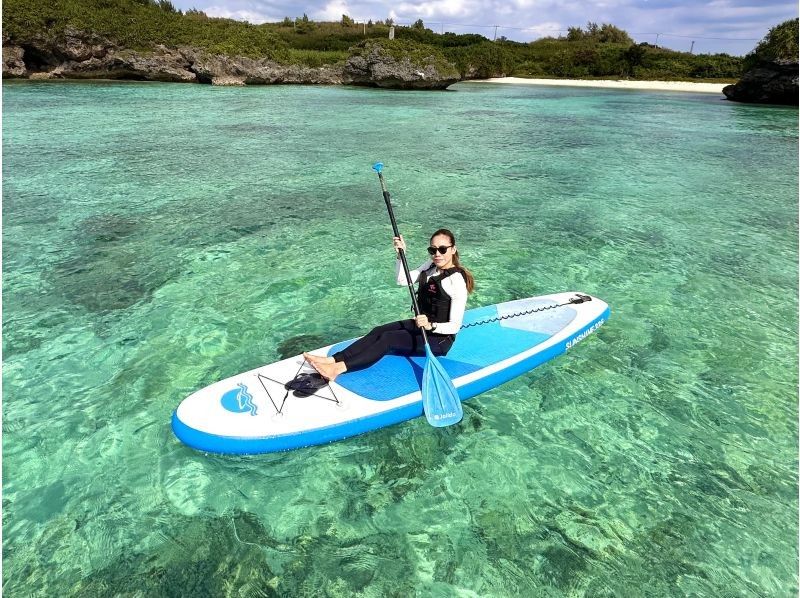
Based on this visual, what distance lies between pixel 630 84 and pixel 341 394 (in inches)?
2727

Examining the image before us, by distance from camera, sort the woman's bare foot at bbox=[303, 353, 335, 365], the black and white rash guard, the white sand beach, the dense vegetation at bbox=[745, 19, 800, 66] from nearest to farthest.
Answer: the woman's bare foot at bbox=[303, 353, 335, 365] < the black and white rash guard < the dense vegetation at bbox=[745, 19, 800, 66] < the white sand beach

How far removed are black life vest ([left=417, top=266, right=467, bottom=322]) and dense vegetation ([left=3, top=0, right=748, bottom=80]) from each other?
47513 millimetres

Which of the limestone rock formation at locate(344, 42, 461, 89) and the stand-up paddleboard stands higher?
the limestone rock formation at locate(344, 42, 461, 89)

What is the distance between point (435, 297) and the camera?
472 centimetres

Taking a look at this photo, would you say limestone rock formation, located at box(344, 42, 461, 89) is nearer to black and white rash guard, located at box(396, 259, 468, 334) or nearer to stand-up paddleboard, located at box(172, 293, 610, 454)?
stand-up paddleboard, located at box(172, 293, 610, 454)

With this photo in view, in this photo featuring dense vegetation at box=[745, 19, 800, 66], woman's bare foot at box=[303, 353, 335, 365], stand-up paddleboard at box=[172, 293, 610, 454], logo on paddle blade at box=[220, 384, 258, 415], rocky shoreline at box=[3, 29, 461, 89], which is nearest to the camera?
stand-up paddleboard at box=[172, 293, 610, 454]

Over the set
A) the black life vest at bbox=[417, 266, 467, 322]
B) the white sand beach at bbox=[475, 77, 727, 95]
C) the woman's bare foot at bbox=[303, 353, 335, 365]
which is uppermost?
the white sand beach at bbox=[475, 77, 727, 95]

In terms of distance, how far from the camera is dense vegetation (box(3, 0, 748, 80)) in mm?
39812

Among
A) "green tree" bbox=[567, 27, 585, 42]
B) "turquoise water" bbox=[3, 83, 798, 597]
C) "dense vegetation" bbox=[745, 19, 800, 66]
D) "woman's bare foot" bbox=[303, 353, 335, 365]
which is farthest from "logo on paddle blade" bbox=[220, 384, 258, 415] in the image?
"green tree" bbox=[567, 27, 585, 42]

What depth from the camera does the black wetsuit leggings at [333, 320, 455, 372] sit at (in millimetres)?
4652

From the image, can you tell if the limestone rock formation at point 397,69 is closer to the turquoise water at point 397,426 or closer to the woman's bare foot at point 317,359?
the turquoise water at point 397,426

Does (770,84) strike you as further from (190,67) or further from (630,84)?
(190,67)

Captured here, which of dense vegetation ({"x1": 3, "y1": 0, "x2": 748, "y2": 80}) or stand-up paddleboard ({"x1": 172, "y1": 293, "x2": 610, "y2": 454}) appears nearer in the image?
stand-up paddleboard ({"x1": 172, "y1": 293, "x2": 610, "y2": 454})

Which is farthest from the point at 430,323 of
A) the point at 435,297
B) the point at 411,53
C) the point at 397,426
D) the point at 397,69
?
the point at 411,53
